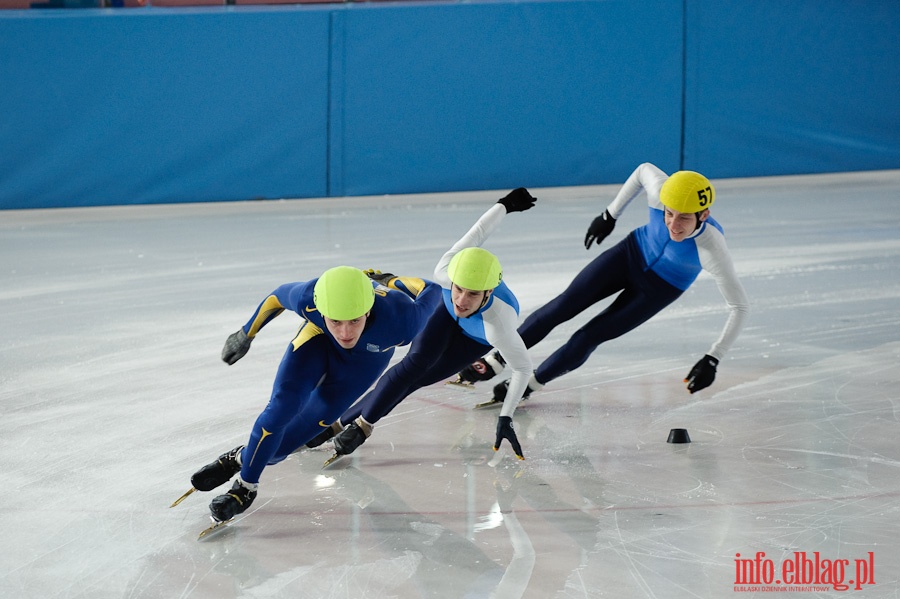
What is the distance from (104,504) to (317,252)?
169 inches

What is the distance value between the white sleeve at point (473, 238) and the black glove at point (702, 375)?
1087mm

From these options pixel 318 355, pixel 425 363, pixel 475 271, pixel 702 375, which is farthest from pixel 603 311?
pixel 318 355

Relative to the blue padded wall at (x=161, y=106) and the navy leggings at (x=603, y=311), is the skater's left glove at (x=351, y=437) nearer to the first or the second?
the navy leggings at (x=603, y=311)

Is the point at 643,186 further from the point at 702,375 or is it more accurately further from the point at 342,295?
the point at 342,295

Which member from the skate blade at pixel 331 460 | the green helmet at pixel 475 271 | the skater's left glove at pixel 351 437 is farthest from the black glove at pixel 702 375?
the skate blade at pixel 331 460

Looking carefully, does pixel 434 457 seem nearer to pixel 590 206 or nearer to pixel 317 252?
pixel 317 252

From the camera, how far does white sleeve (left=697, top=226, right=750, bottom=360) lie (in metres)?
4.84

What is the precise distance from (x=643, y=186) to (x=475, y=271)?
1454 mm

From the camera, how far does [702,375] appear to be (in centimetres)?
481

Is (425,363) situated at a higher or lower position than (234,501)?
higher

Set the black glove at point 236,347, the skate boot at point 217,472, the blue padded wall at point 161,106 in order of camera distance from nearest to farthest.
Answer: the skate boot at point 217,472 < the black glove at point 236,347 < the blue padded wall at point 161,106

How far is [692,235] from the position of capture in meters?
4.85

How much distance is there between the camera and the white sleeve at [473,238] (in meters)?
4.43

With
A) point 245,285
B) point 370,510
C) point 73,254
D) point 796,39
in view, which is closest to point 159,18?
point 73,254
